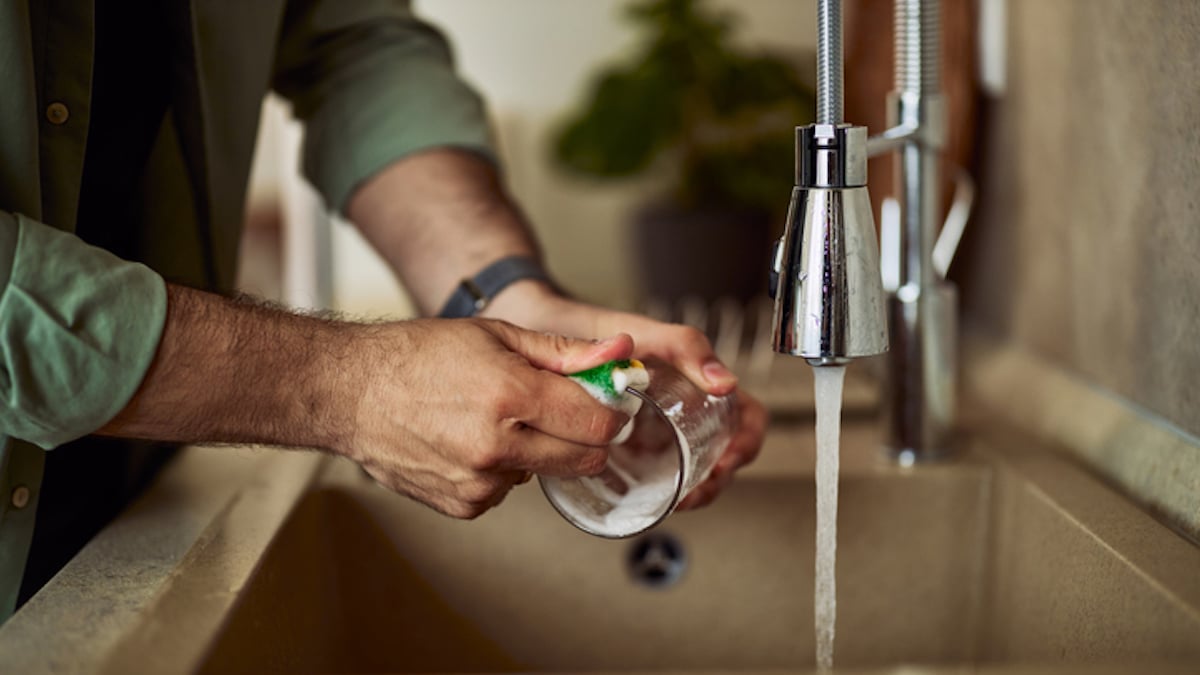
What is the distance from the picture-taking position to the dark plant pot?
1.55m

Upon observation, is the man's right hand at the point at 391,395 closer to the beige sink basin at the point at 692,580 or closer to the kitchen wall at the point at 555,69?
the beige sink basin at the point at 692,580

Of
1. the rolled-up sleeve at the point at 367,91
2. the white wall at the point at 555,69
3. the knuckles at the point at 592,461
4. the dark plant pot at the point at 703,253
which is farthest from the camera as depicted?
the white wall at the point at 555,69

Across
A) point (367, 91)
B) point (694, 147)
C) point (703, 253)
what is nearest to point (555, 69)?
point (694, 147)

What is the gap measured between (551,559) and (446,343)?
330 mm

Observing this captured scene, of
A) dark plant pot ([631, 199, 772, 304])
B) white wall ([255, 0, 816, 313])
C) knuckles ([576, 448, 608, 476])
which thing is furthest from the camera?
white wall ([255, 0, 816, 313])

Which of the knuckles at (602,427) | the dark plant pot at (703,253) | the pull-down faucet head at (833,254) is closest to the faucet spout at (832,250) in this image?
the pull-down faucet head at (833,254)

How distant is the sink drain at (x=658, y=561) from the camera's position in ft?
3.20

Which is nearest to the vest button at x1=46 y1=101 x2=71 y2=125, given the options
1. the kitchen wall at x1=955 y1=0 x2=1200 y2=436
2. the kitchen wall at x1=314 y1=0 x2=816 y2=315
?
the kitchen wall at x1=955 y1=0 x2=1200 y2=436

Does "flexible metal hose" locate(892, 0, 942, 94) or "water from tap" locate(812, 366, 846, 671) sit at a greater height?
"flexible metal hose" locate(892, 0, 942, 94)

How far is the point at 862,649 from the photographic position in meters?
0.95

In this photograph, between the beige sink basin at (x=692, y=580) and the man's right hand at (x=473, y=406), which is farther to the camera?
the beige sink basin at (x=692, y=580)

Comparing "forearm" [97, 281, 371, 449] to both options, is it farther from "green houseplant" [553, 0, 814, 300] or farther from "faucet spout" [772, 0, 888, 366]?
"green houseplant" [553, 0, 814, 300]

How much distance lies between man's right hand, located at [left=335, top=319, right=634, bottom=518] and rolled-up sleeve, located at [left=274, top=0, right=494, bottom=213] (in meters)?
0.36

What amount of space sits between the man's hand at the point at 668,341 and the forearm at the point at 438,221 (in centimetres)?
1
